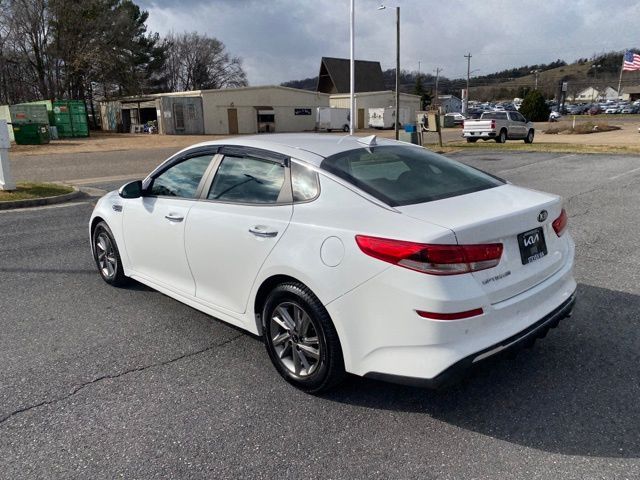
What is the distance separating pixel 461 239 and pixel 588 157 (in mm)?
17100

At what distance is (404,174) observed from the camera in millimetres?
3402

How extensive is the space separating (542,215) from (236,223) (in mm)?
1903

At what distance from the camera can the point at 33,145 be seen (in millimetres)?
32375

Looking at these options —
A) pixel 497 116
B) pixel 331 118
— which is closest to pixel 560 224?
pixel 497 116

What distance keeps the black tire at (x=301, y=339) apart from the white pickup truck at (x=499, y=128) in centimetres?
2462

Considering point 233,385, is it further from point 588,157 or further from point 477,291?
point 588,157

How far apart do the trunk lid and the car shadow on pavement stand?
1.56 feet


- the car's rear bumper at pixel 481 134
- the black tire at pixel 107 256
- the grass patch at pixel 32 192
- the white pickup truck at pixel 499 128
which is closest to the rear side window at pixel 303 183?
the black tire at pixel 107 256

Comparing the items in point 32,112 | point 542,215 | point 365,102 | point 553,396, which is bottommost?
point 553,396

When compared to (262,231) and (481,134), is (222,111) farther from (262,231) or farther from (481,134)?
(262,231)

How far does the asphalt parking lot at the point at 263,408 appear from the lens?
2455 millimetres

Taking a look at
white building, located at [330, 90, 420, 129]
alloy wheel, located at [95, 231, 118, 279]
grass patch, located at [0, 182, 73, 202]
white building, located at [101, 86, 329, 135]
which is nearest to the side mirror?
alloy wheel, located at [95, 231, 118, 279]

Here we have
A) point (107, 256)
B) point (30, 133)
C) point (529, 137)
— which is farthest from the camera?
point (30, 133)

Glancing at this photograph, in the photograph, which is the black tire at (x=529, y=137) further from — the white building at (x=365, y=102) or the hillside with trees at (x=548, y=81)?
the hillside with trees at (x=548, y=81)
